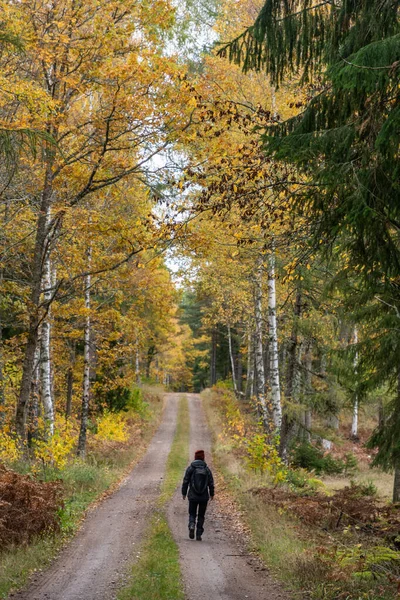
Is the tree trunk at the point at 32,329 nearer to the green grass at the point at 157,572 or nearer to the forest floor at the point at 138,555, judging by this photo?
the forest floor at the point at 138,555

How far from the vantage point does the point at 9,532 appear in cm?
844

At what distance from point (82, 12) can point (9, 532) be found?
8997mm

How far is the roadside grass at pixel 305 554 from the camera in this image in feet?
20.1

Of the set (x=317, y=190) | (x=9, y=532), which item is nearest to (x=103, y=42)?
(x=317, y=190)

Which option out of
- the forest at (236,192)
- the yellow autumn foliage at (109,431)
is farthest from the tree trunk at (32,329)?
the yellow autumn foliage at (109,431)

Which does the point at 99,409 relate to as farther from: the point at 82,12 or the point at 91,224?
the point at 82,12

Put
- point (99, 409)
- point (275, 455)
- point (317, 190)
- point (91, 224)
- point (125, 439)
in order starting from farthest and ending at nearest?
point (99, 409) → point (125, 439) → point (275, 455) → point (91, 224) → point (317, 190)

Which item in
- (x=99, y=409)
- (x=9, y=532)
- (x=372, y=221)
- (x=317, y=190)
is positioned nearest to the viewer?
(x=372, y=221)

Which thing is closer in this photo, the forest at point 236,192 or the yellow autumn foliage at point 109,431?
the forest at point 236,192

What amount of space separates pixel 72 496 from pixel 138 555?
4163 mm

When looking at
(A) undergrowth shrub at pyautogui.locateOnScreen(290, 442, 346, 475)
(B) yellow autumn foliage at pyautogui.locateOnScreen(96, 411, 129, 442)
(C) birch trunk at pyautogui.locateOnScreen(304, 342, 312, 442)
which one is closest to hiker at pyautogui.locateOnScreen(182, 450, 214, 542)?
(C) birch trunk at pyautogui.locateOnScreen(304, 342, 312, 442)

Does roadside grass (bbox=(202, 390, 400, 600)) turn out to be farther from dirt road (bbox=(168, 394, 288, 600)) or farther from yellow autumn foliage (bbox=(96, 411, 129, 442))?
yellow autumn foliage (bbox=(96, 411, 129, 442))

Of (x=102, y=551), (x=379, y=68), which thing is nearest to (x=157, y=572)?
(x=102, y=551)

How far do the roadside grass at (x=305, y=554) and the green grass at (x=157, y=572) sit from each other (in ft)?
4.87
